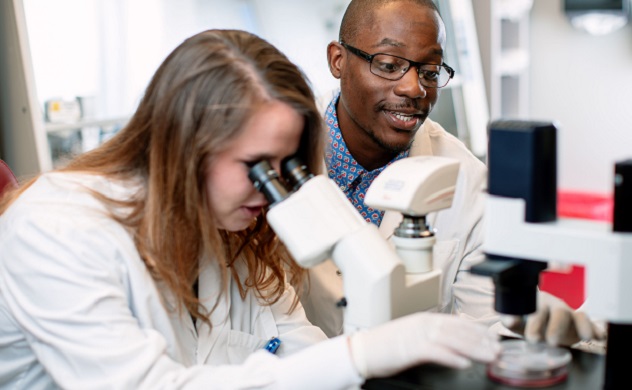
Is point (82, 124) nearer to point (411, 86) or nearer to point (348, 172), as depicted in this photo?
point (348, 172)

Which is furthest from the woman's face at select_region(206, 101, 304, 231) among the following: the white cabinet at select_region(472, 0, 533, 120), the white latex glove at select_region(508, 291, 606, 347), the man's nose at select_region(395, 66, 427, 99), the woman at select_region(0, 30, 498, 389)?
the white cabinet at select_region(472, 0, 533, 120)

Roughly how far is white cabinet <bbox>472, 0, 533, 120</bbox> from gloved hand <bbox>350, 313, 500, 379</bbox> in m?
3.82

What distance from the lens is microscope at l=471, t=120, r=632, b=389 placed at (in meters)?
0.89

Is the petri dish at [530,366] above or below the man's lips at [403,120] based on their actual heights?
below

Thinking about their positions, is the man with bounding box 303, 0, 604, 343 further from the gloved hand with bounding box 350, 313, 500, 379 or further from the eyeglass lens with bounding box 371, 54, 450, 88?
the gloved hand with bounding box 350, 313, 500, 379

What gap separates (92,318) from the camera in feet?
3.56

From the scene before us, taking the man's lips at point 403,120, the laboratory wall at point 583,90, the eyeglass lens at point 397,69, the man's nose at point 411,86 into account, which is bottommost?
the laboratory wall at point 583,90

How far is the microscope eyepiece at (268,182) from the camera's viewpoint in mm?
1122

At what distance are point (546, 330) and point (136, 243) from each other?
2.20ft

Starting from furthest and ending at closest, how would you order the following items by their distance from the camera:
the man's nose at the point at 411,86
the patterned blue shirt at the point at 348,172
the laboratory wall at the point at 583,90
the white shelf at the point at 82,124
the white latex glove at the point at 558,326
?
1. the laboratory wall at the point at 583,90
2. the white shelf at the point at 82,124
3. the patterned blue shirt at the point at 348,172
4. the man's nose at the point at 411,86
5. the white latex glove at the point at 558,326

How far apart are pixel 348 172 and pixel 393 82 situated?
0.28m

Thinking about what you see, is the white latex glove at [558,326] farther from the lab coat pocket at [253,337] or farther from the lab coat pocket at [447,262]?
the lab coat pocket at [447,262]

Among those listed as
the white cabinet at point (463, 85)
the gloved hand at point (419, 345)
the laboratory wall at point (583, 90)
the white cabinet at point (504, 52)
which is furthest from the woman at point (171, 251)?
the laboratory wall at point (583, 90)

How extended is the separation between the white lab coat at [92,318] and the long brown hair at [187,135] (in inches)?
1.4
